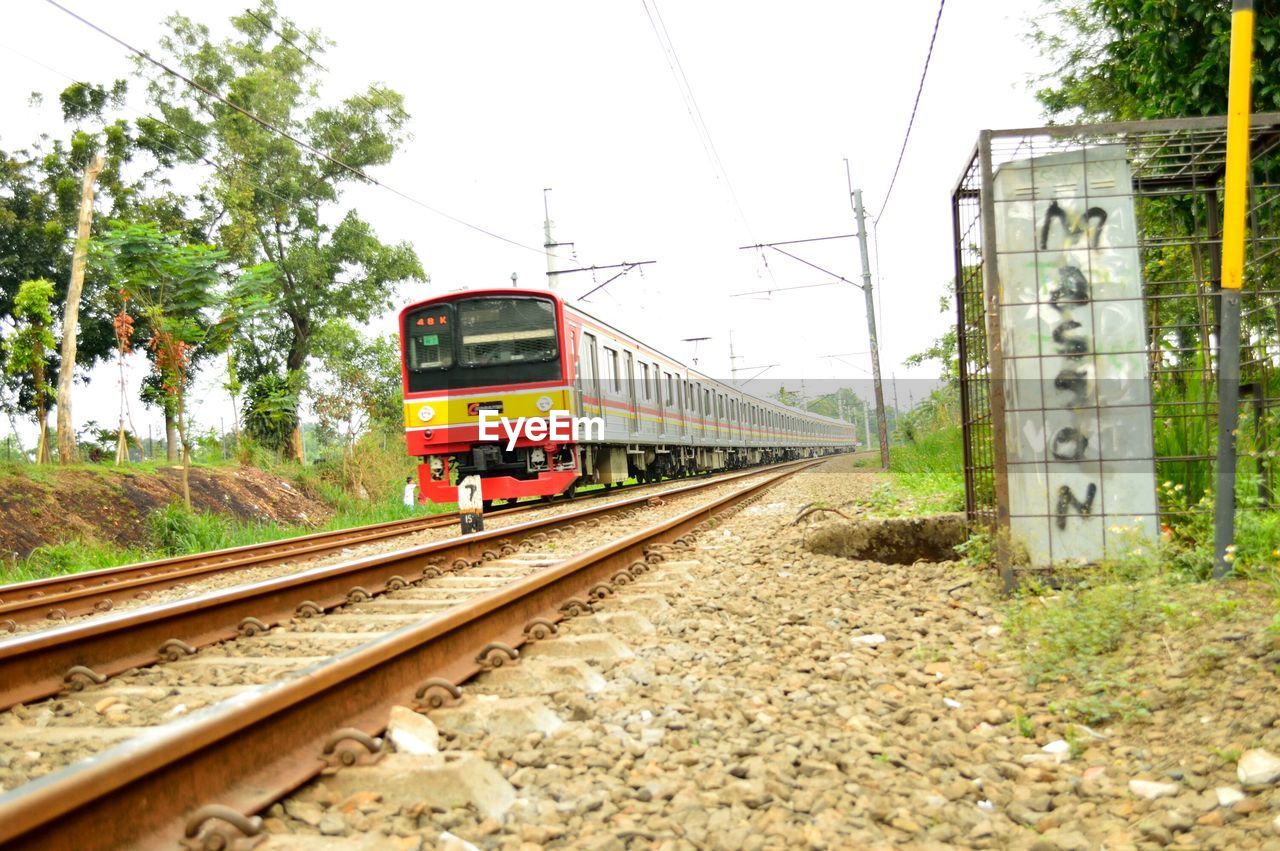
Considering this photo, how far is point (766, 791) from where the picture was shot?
2.19 m

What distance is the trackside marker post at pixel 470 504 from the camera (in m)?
8.40

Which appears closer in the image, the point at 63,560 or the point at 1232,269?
the point at 1232,269

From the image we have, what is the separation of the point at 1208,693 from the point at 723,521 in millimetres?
6401

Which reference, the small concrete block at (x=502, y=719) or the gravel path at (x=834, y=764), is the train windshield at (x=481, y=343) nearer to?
the gravel path at (x=834, y=764)

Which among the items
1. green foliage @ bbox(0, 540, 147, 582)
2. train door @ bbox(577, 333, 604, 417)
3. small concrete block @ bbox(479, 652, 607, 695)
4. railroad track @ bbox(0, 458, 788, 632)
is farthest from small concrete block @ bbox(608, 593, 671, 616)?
train door @ bbox(577, 333, 604, 417)

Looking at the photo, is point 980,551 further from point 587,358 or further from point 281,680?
point 587,358

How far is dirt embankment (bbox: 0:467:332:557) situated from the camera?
1080 cm

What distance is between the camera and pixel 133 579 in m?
6.68

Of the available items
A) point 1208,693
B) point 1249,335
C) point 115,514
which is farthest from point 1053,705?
point 115,514

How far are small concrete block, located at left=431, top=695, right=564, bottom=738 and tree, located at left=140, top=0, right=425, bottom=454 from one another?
24.0 metres

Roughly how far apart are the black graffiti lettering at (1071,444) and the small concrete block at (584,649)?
7.51 ft

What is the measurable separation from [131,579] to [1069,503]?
6.00 m

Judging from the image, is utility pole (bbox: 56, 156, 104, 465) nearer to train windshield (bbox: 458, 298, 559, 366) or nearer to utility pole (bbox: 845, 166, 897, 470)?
train windshield (bbox: 458, 298, 559, 366)

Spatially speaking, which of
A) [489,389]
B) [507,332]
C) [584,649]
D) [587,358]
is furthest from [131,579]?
[587,358]
